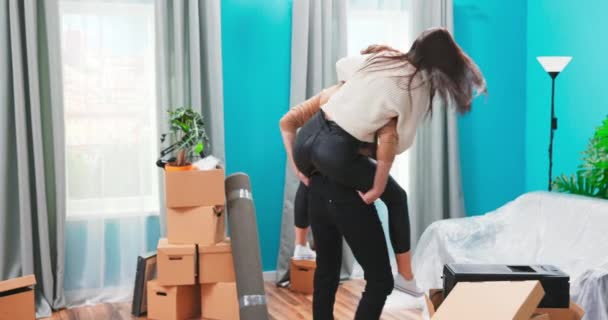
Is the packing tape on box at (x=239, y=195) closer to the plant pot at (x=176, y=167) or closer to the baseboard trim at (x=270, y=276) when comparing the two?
the plant pot at (x=176, y=167)

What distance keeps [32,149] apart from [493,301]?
293 cm

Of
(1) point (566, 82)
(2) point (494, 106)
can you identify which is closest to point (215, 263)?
(2) point (494, 106)

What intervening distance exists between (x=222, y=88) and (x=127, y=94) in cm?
56

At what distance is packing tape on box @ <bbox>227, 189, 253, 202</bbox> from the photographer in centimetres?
347

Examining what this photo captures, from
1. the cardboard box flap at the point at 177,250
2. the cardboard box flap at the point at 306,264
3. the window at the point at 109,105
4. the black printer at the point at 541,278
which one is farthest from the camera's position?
the cardboard box flap at the point at 306,264

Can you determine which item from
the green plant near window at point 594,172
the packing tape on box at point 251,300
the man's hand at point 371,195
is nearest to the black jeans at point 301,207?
the man's hand at point 371,195

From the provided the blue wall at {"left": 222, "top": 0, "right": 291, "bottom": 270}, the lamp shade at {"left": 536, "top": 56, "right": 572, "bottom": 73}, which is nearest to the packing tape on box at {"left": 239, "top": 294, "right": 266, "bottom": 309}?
the blue wall at {"left": 222, "top": 0, "right": 291, "bottom": 270}

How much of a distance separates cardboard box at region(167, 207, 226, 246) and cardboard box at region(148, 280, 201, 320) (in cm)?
25

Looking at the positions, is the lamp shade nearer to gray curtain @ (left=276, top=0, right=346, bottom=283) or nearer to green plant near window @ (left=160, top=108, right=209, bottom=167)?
gray curtain @ (left=276, top=0, right=346, bottom=283)

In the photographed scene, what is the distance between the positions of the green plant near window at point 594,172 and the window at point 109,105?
2.45m

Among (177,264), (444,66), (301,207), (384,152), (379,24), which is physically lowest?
(177,264)

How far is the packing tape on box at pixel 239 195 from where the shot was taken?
3.47 meters

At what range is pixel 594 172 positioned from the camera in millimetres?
3756

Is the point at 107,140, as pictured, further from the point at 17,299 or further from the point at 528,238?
the point at 528,238
